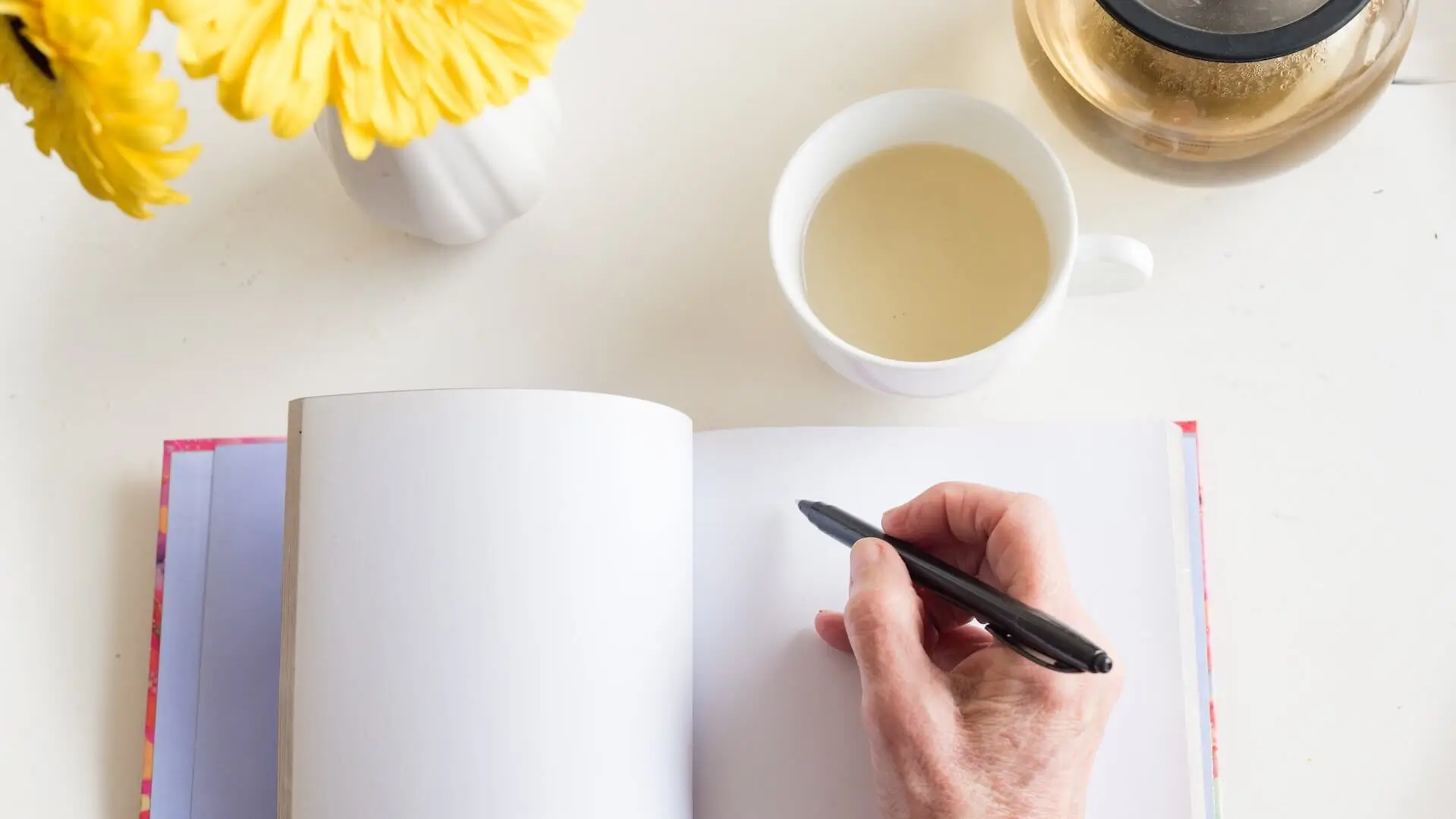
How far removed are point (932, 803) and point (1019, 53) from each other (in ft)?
1.25

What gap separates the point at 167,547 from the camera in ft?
1.72

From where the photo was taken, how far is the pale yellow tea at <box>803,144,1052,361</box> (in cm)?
48

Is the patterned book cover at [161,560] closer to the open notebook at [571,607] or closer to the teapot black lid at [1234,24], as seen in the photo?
the open notebook at [571,607]

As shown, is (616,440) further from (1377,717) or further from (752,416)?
(1377,717)

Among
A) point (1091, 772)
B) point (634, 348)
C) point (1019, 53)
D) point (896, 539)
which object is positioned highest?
point (1019, 53)

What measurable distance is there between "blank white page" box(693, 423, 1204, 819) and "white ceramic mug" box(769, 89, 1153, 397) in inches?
2.2

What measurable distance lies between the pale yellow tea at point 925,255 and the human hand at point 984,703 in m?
0.10

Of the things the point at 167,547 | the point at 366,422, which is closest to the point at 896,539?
the point at 366,422

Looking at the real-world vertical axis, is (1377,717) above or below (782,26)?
below

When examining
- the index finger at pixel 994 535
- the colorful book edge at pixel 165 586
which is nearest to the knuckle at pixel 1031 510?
the index finger at pixel 994 535

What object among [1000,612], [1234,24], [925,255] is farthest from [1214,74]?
[1000,612]

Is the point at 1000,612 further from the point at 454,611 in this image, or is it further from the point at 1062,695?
the point at 454,611

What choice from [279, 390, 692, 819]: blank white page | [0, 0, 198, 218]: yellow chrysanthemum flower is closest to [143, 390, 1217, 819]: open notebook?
[279, 390, 692, 819]: blank white page

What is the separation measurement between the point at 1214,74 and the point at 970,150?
0.35 feet
